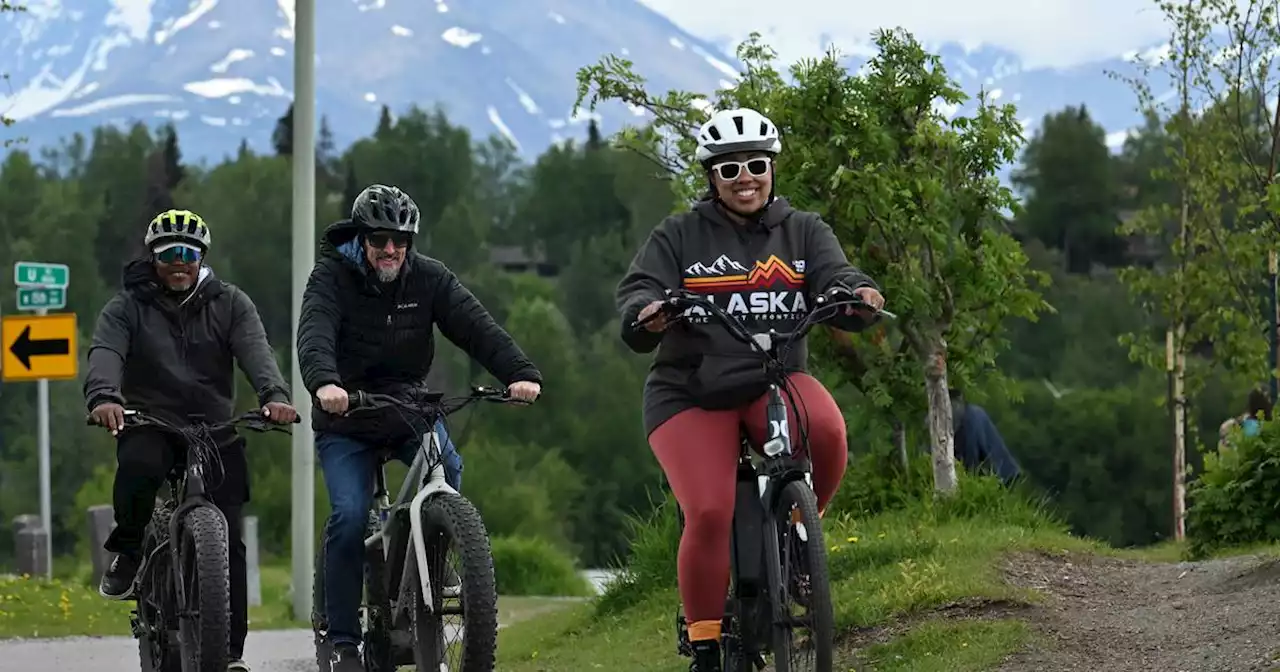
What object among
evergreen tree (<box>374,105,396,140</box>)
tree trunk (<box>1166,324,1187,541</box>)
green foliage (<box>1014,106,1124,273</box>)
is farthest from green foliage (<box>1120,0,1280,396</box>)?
evergreen tree (<box>374,105,396,140</box>)

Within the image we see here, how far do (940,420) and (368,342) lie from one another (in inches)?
205

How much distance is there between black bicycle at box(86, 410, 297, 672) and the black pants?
0.05 m

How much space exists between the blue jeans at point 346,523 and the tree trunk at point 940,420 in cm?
505

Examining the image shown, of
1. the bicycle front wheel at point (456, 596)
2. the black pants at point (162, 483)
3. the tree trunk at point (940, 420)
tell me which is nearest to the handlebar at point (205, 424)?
the black pants at point (162, 483)

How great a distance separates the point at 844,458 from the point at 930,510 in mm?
5131

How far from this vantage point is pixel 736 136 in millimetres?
7090

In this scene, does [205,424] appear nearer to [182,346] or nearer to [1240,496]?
[182,346]

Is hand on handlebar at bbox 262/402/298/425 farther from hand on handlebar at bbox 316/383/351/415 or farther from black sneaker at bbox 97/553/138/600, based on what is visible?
black sneaker at bbox 97/553/138/600

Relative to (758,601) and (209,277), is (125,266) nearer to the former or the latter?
(209,277)

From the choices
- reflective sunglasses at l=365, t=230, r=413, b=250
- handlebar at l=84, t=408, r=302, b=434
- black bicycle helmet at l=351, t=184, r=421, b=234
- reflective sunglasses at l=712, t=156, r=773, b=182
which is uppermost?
reflective sunglasses at l=712, t=156, r=773, b=182

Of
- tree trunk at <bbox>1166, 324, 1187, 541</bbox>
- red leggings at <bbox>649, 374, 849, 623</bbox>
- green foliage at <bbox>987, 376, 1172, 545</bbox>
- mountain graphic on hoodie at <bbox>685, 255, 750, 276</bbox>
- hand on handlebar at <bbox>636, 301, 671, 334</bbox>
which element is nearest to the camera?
hand on handlebar at <bbox>636, 301, 671, 334</bbox>

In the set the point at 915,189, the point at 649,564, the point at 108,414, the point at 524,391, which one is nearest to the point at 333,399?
the point at 524,391

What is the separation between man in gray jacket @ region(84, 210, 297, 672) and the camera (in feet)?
27.3

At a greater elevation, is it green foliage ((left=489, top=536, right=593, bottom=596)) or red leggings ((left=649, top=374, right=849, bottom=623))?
red leggings ((left=649, top=374, right=849, bottom=623))
